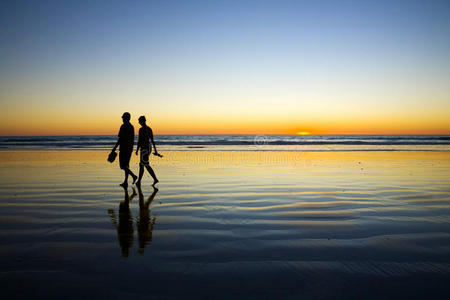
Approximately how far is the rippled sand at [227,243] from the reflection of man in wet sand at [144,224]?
1.0 inches

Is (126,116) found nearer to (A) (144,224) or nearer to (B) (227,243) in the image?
(A) (144,224)

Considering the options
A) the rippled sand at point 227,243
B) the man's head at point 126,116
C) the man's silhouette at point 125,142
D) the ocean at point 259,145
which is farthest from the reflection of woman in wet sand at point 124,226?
the ocean at point 259,145

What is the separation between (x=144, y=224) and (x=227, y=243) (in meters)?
1.77

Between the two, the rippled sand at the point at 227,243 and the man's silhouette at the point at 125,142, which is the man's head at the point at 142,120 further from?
the rippled sand at the point at 227,243

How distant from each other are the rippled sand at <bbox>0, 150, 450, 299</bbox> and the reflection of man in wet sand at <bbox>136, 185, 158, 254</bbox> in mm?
25

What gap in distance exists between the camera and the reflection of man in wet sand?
449 centimetres

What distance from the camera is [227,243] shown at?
4.38 m

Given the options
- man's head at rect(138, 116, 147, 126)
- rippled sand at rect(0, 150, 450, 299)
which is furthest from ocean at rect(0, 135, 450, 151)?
rippled sand at rect(0, 150, 450, 299)

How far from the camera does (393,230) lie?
5.02 m

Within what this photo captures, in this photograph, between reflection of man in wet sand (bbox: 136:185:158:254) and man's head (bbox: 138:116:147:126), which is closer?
reflection of man in wet sand (bbox: 136:185:158:254)

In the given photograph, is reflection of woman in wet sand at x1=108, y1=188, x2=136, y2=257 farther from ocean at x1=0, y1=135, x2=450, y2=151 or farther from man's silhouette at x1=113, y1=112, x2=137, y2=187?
ocean at x1=0, y1=135, x2=450, y2=151

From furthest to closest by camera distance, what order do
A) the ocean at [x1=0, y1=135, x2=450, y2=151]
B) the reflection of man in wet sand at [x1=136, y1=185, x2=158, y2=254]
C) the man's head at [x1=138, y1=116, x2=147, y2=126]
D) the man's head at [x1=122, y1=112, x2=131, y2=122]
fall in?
1. the ocean at [x1=0, y1=135, x2=450, y2=151]
2. the man's head at [x1=138, y1=116, x2=147, y2=126]
3. the man's head at [x1=122, y1=112, x2=131, y2=122]
4. the reflection of man in wet sand at [x1=136, y1=185, x2=158, y2=254]

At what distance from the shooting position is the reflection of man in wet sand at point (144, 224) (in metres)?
4.49

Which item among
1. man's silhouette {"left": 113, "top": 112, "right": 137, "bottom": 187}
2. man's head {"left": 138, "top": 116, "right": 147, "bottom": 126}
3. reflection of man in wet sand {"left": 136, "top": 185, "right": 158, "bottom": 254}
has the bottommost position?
reflection of man in wet sand {"left": 136, "top": 185, "right": 158, "bottom": 254}
